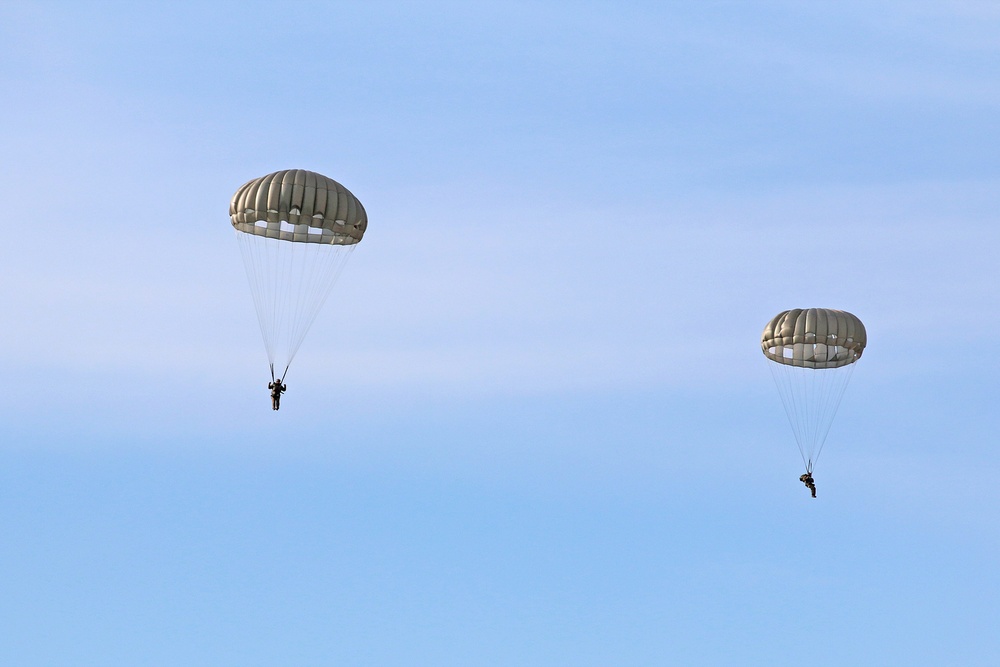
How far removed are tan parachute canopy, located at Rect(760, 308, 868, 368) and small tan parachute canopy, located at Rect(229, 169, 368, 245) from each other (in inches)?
701

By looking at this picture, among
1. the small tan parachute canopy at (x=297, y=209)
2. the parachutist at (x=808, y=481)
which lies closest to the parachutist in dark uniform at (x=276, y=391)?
the small tan parachute canopy at (x=297, y=209)

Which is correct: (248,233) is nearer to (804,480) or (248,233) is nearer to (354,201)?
(354,201)

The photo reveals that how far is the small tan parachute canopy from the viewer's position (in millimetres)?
59906

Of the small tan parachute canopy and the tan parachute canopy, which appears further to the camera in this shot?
the tan parachute canopy

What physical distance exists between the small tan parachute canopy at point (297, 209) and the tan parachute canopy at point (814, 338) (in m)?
17.8

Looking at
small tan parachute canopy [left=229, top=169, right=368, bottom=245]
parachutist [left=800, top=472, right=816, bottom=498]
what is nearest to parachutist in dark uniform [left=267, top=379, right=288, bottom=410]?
small tan parachute canopy [left=229, top=169, right=368, bottom=245]

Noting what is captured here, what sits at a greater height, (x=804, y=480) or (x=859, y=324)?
(x=859, y=324)

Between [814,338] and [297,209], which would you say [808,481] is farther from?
[297,209]

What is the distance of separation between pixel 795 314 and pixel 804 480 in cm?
654

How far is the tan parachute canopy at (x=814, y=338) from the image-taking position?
2650 inches

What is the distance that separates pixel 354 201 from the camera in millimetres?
61094

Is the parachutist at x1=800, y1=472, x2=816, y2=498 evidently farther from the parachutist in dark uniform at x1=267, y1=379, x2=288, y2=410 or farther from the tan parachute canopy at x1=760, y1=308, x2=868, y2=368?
the parachutist in dark uniform at x1=267, y1=379, x2=288, y2=410

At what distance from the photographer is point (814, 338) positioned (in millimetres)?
67250

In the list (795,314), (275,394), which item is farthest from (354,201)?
(795,314)
